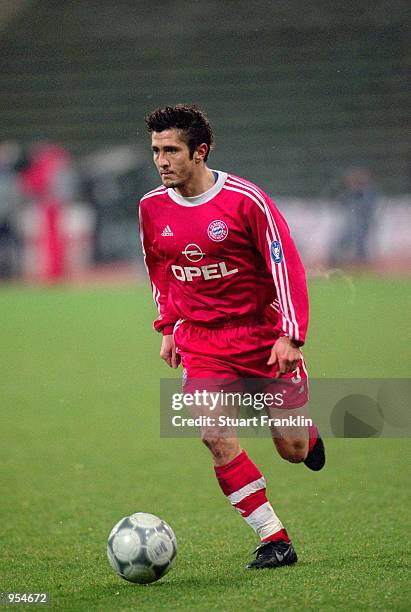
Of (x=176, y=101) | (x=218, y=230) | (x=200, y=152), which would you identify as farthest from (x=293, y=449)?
(x=176, y=101)

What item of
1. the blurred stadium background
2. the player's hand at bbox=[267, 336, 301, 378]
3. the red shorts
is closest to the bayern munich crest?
the red shorts

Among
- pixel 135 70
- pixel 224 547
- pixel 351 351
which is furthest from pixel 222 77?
pixel 224 547

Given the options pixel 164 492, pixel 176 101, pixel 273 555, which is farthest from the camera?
pixel 176 101

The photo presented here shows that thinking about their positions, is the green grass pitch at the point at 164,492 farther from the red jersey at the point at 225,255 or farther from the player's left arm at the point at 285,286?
the red jersey at the point at 225,255

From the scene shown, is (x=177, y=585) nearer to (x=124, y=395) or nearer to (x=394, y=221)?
(x=124, y=395)

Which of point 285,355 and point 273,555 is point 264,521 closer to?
point 273,555

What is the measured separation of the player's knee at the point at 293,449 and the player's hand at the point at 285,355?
1.69 ft

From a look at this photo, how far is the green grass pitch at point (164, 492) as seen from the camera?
383cm

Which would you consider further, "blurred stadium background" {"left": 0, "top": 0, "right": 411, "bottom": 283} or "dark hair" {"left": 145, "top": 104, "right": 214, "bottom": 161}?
"blurred stadium background" {"left": 0, "top": 0, "right": 411, "bottom": 283}

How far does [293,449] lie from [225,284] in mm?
798

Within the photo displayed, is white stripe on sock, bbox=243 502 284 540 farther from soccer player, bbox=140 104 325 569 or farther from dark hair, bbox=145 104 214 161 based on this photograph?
dark hair, bbox=145 104 214 161

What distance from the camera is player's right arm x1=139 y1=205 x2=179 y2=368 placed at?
4.53 m

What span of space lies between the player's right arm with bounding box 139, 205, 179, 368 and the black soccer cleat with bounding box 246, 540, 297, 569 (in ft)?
3.10

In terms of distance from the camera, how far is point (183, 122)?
14.0ft
